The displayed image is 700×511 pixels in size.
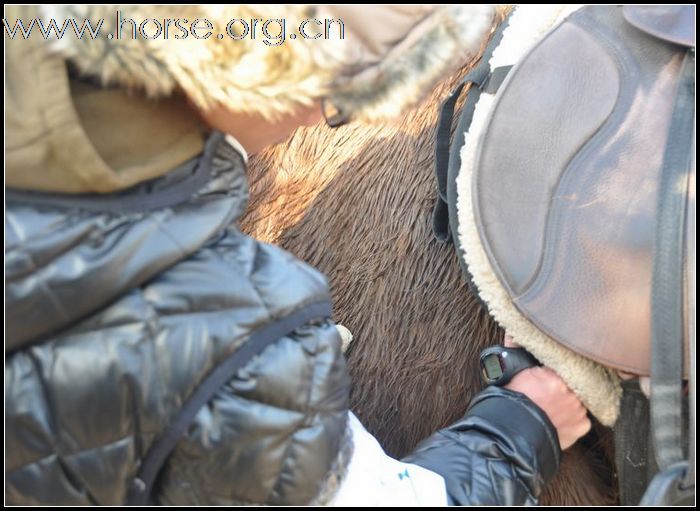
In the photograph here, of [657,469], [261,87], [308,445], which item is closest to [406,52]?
[261,87]

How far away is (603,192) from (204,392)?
1.69 feet

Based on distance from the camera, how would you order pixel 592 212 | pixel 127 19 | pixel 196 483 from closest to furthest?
pixel 127 19
pixel 196 483
pixel 592 212

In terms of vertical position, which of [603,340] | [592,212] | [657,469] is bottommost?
[657,469]

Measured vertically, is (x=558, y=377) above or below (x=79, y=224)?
below

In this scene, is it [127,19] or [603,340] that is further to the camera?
[603,340]

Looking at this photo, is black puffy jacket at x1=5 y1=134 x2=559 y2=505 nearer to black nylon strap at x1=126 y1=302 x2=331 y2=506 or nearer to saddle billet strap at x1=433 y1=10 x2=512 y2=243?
black nylon strap at x1=126 y1=302 x2=331 y2=506

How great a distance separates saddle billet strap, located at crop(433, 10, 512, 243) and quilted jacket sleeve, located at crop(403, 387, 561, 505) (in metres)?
0.25

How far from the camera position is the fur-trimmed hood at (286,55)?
0.56m

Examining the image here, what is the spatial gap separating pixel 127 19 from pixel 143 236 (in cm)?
19

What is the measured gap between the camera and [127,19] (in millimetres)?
555

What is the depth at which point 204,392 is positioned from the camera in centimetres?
64

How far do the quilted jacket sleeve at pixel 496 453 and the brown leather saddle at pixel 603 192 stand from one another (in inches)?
5.1

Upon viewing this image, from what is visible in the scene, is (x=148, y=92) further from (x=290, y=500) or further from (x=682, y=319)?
(x=682, y=319)

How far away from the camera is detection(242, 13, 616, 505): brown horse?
0.98 meters
